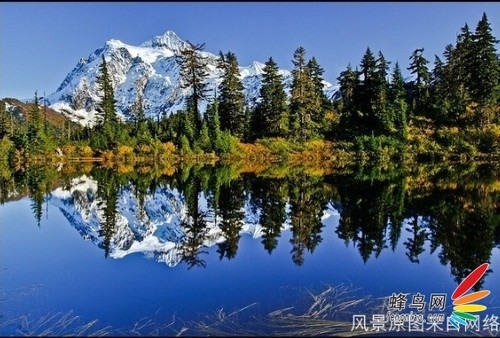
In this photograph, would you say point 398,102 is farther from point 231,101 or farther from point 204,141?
point 204,141

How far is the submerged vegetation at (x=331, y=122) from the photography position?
165ft

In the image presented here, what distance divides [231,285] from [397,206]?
36.9 ft

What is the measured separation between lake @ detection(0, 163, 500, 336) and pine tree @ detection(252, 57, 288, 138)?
3366cm

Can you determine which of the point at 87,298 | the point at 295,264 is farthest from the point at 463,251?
Result: the point at 87,298

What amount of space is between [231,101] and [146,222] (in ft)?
149

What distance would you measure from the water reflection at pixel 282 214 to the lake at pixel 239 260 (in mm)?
78

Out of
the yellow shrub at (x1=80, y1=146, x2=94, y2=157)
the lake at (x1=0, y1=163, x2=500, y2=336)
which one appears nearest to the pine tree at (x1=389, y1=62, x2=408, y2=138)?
the lake at (x1=0, y1=163, x2=500, y2=336)

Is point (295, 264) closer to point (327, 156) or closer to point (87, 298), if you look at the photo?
point (87, 298)

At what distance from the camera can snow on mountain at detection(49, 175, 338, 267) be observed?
12.8 metres

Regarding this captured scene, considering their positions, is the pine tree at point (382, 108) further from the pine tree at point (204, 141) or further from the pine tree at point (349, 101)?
the pine tree at point (204, 141)

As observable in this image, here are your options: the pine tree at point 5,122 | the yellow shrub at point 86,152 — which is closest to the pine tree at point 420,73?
the yellow shrub at point 86,152

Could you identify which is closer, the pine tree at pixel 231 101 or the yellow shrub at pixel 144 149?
the yellow shrub at pixel 144 149

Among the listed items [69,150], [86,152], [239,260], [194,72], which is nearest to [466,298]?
[239,260]

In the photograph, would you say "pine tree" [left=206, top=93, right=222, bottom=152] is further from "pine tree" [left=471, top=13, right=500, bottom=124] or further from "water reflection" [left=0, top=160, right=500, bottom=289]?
"pine tree" [left=471, top=13, right=500, bottom=124]
